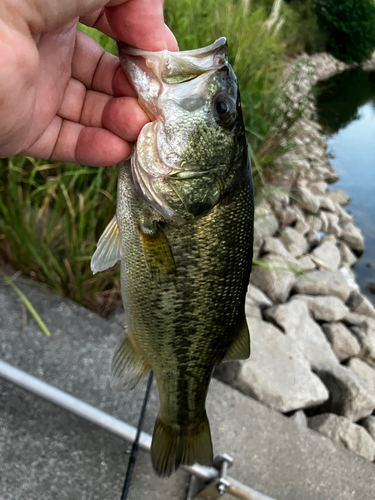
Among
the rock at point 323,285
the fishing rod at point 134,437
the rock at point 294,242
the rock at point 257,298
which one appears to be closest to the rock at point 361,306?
the rock at point 323,285

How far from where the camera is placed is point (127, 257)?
135 centimetres

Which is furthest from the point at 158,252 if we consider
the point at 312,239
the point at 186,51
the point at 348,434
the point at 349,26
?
the point at 349,26

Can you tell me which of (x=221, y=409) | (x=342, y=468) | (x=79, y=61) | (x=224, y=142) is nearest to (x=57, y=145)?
(x=79, y=61)

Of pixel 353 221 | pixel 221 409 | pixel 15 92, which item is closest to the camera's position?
pixel 15 92

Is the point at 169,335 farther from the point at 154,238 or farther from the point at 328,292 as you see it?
the point at 328,292

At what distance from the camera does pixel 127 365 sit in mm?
1475

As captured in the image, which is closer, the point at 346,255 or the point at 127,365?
the point at 127,365

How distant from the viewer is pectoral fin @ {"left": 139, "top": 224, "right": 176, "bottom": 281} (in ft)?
4.17

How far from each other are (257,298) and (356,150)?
7823mm

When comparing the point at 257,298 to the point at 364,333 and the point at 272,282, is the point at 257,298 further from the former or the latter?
the point at 364,333

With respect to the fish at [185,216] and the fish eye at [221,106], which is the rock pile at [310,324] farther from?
the fish eye at [221,106]

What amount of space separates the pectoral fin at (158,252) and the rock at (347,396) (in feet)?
7.38

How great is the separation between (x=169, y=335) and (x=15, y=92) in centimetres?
94

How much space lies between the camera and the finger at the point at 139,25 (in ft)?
3.88
